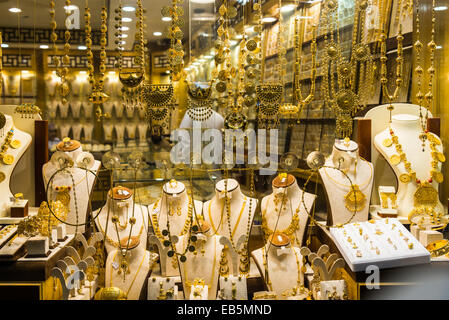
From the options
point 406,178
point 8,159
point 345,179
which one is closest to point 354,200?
point 345,179

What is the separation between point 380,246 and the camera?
2.23 metres

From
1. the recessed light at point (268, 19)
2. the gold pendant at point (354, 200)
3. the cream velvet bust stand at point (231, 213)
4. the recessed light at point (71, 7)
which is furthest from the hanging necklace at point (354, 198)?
the recessed light at point (71, 7)

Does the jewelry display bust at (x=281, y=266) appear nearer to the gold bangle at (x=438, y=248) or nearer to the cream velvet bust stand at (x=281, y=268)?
the cream velvet bust stand at (x=281, y=268)

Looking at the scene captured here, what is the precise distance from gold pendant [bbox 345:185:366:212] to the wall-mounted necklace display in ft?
1.16

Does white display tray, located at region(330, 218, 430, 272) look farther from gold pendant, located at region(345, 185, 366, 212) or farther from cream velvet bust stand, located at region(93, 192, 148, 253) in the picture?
cream velvet bust stand, located at region(93, 192, 148, 253)

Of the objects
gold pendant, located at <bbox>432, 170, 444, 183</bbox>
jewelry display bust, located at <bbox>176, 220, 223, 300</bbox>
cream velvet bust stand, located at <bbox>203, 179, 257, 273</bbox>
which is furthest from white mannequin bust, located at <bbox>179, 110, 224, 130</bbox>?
gold pendant, located at <bbox>432, 170, 444, 183</bbox>

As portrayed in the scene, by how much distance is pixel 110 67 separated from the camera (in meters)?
2.64

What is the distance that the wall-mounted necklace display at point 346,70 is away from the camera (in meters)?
2.72

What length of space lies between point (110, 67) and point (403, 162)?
1.77 m

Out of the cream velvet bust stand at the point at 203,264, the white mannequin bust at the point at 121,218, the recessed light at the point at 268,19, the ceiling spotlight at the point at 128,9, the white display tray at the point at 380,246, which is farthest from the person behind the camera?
the recessed light at the point at 268,19

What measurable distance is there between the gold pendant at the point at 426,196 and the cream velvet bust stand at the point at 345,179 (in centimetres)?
27

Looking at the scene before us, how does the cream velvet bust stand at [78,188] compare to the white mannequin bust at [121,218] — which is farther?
the cream velvet bust stand at [78,188]

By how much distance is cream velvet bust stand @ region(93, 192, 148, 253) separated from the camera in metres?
2.47

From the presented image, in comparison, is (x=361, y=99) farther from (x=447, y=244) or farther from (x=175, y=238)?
(x=175, y=238)
